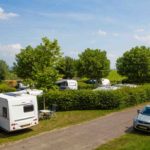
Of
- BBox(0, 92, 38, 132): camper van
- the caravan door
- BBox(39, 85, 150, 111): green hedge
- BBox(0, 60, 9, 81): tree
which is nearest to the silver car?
BBox(0, 92, 38, 132): camper van

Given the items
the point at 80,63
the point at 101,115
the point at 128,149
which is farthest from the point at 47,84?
the point at 80,63

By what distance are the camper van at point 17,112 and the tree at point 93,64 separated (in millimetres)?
29996

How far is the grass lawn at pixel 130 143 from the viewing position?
13.4 metres

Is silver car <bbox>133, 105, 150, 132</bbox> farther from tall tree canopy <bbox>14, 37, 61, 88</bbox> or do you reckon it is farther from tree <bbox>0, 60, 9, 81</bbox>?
tree <bbox>0, 60, 9, 81</bbox>

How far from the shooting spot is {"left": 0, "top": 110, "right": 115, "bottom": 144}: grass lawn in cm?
1672

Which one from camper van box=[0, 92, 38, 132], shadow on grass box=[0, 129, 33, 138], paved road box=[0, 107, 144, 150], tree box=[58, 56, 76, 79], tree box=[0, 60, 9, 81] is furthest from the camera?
tree box=[0, 60, 9, 81]

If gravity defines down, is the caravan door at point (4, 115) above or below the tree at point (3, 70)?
below

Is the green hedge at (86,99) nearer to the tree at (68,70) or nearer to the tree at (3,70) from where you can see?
the tree at (68,70)

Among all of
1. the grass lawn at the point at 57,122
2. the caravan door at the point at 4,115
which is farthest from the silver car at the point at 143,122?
the caravan door at the point at 4,115

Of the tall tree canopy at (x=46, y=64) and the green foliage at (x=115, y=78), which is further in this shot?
the green foliage at (x=115, y=78)

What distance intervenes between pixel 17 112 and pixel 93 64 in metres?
31.3

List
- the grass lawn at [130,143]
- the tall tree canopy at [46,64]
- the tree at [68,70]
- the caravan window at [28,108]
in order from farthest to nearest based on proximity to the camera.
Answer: the tree at [68,70] < the tall tree canopy at [46,64] < the caravan window at [28,108] < the grass lawn at [130,143]

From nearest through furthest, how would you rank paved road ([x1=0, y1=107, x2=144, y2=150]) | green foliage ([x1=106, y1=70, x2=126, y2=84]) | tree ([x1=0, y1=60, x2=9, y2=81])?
1. paved road ([x1=0, y1=107, x2=144, y2=150])
2. green foliage ([x1=106, y1=70, x2=126, y2=84])
3. tree ([x1=0, y1=60, x2=9, y2=81])

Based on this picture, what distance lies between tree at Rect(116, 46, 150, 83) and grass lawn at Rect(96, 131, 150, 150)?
3195 centimetres
